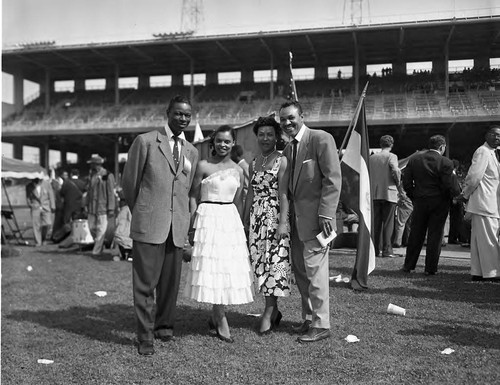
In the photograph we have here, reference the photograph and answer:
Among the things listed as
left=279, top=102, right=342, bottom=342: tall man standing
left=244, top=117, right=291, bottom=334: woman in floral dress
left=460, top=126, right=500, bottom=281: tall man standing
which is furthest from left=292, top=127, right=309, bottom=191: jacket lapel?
→ left=460, top=126, right=500, bottom=281: tall man standing

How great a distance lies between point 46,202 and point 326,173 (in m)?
9.90

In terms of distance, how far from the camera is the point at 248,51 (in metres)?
6.52

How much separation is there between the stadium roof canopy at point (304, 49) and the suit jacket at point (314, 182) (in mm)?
884

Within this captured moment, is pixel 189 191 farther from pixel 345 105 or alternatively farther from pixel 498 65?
pixel 345 105

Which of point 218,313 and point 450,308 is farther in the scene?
point 450,308

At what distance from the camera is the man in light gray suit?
291 inches

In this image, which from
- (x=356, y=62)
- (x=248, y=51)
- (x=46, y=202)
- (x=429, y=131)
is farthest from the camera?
(x=46, y=202)

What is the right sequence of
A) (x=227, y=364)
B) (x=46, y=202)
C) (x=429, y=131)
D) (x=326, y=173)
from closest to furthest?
(x=227, y=364) → (x=326, y=173) → (x=429, y=131) → (x=46, y=202)

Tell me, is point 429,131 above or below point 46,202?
above

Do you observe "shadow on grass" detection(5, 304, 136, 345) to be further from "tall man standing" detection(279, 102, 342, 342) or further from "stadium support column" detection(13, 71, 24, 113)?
"stadium support column" detection(13, 71, 24, 113)

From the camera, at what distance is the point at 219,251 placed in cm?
412

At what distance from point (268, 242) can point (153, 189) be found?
1.08m

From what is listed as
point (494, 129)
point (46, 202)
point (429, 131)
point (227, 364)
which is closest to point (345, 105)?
point (429, 131)

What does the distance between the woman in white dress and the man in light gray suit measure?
125 inches
